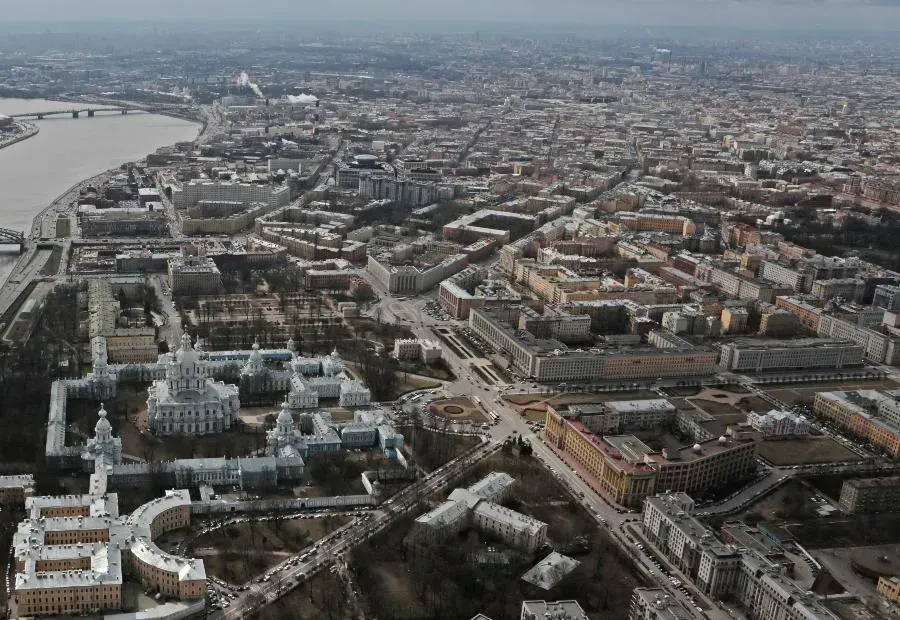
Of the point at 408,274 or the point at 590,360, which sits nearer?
the point at 590,360

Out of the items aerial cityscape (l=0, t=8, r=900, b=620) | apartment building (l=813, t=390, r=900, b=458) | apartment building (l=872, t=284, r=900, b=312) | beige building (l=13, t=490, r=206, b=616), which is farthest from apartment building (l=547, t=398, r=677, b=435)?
apartment building (l=872, t=284, r=900, b=312)

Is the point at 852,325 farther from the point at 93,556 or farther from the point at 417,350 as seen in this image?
the point at 93,556

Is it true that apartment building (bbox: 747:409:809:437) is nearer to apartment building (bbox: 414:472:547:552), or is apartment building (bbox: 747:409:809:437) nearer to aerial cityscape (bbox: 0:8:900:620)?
aerial cityscape (bbox: 0:8:900:620)

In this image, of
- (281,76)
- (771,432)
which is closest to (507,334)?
(771,432)

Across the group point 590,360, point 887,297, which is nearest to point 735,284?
point 887,297

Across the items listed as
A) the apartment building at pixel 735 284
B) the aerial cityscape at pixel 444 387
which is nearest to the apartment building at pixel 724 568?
the aerial cityscape at pixel 444 387

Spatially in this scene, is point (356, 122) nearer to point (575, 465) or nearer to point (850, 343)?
point (850, 343)
